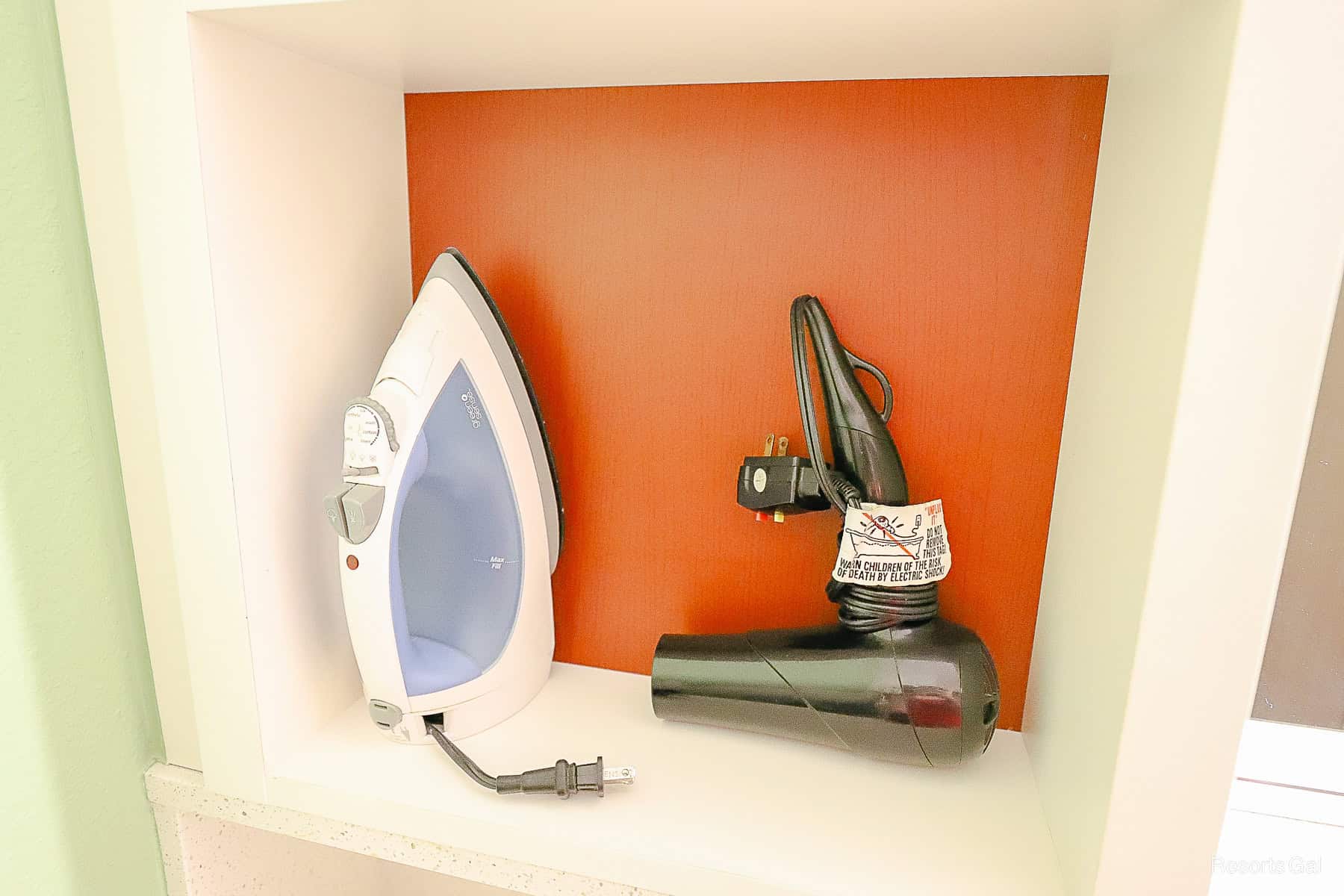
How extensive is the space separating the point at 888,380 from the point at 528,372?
0.35 meters

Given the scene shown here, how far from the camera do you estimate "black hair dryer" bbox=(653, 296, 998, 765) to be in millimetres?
603

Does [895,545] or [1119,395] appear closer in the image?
[1119,395]

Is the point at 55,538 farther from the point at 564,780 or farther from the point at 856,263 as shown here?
the point at 856,263

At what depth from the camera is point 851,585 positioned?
64 centimetres

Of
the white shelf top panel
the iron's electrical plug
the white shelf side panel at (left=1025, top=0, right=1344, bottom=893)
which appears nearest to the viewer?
the white shelf side panel at (left=1025, top=0, right=1344, bottom=893)

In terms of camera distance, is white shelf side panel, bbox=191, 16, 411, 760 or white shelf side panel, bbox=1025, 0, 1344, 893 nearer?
white shelf side panel, bbox=1025, 0, 1344, 893

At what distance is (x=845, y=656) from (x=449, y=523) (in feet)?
1.23

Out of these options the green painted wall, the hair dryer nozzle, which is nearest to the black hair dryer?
the hair dryer nozzle

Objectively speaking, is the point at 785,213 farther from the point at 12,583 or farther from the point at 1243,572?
the point at 12,583

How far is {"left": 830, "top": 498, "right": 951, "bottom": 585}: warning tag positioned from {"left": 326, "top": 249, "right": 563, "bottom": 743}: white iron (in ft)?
0.98

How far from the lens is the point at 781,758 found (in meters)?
0.66

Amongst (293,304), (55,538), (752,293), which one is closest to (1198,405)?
(752,293)

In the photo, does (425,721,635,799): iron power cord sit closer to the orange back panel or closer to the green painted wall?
the orange back panel

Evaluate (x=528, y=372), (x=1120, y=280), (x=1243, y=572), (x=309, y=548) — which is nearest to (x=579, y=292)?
(x=528, y=372)
